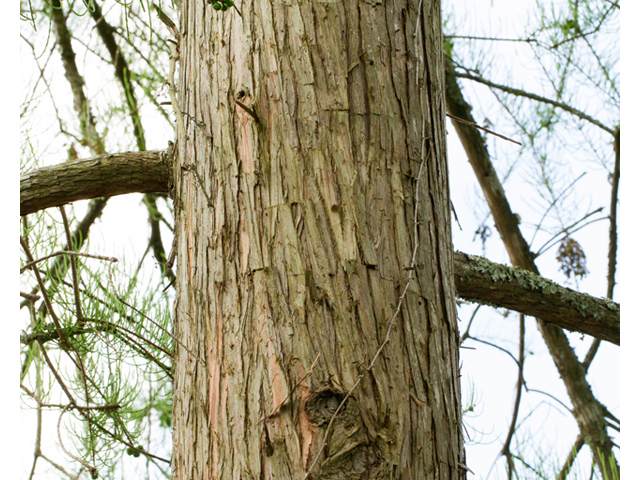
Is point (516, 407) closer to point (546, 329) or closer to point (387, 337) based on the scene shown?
point (546, 329)

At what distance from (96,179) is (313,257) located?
573mm

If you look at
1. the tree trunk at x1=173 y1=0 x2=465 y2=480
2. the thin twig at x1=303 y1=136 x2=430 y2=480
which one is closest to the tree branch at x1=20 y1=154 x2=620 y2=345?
the tree trunk at x1=173 y1=0 x2=465 y2=480

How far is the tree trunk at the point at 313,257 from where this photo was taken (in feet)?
2.31

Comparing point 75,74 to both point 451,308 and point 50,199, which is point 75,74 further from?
point 451,308

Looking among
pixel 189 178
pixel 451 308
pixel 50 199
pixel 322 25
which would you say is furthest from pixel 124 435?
pixel 322 25

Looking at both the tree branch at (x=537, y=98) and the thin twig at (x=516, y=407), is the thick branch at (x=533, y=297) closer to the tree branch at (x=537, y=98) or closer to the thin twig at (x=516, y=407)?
the thin twig at (x=516, y=407)

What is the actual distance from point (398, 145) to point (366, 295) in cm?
23

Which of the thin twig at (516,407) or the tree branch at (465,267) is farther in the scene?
the thin twig at (516,407)

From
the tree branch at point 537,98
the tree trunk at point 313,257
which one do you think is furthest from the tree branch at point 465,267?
the tree branch at point 537,98

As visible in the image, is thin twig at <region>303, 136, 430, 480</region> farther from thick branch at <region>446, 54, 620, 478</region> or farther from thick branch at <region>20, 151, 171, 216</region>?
thick branch at <region>446, 54, 620, 478</region>

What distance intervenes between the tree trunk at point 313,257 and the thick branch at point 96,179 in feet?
0.73

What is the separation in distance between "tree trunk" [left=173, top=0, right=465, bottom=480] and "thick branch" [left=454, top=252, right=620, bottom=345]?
0.45m

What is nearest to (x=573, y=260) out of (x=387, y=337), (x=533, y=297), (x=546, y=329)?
(x=546, y=329)

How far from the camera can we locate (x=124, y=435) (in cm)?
171
